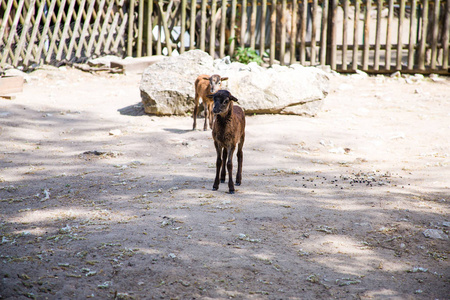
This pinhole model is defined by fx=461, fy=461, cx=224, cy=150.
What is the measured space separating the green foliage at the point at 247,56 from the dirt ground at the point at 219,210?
14.8 ft

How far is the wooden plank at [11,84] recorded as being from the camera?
10562 mm

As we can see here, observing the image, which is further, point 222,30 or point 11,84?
point 222,30

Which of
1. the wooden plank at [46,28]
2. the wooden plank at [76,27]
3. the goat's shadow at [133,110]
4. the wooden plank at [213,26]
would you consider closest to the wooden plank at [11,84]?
the wooden plank at [46,28]

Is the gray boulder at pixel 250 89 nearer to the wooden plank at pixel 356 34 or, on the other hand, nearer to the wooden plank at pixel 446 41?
the wooden plank at pixel 356 34

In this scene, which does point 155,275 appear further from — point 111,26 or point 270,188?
point 111,26

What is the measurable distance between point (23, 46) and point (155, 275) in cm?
Answer: 1136

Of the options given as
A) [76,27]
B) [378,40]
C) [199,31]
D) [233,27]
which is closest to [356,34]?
[378,40]

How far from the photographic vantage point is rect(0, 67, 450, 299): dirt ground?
3404 mm

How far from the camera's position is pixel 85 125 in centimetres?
885

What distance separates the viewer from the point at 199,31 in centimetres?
1458

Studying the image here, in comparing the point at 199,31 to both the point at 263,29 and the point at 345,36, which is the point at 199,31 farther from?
the point at 345,36

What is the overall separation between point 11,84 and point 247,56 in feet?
21.2

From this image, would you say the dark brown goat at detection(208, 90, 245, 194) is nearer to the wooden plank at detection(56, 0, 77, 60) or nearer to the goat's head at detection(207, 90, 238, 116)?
the goat's head at detection(207, 90, 238, 116)

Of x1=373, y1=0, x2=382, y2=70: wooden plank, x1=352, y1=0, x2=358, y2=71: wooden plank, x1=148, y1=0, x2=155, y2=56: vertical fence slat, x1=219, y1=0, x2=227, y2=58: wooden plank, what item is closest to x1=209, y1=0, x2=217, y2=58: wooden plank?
x1=219, y1=0, x2=227, y2=58: wooden plank
